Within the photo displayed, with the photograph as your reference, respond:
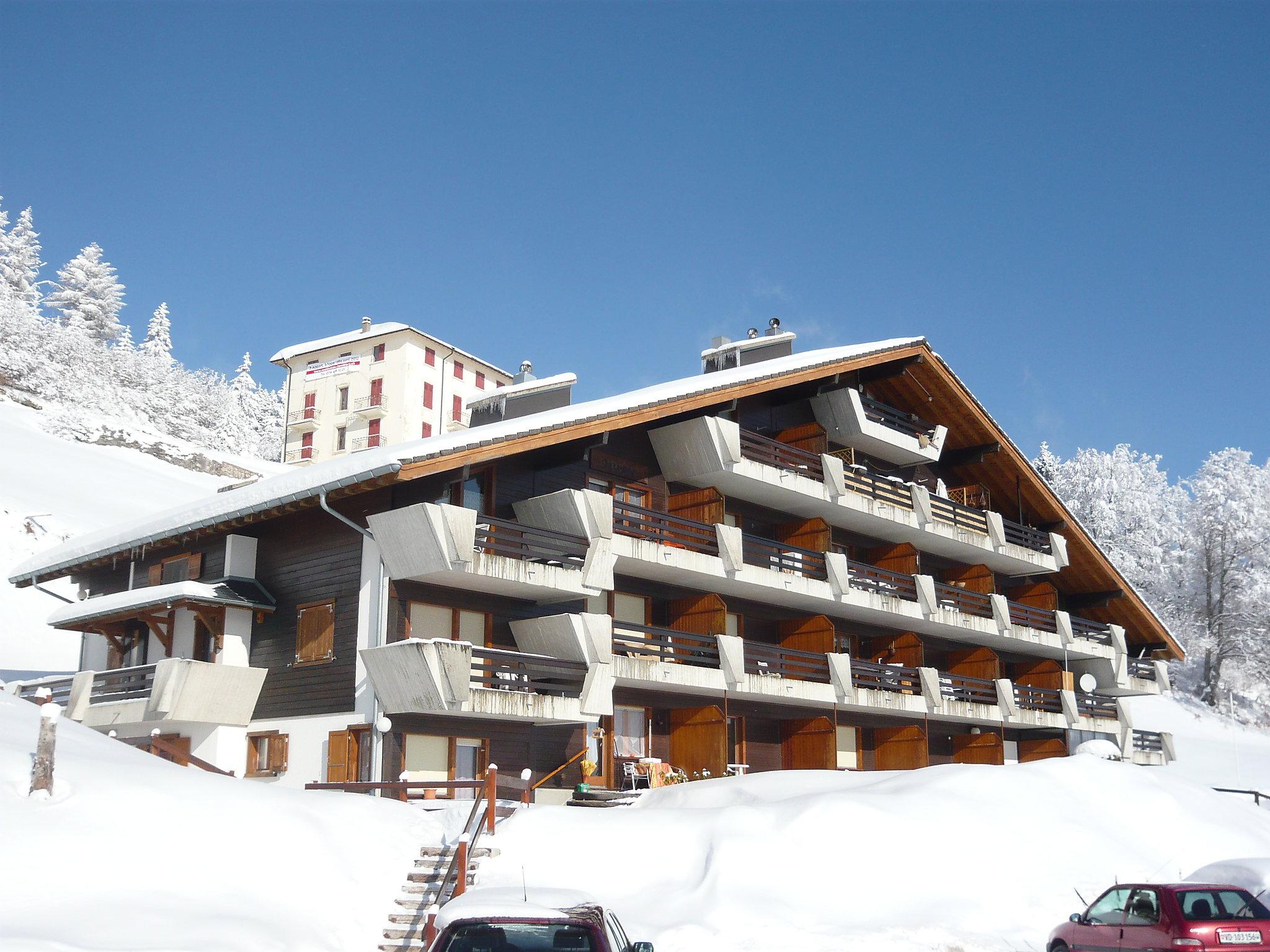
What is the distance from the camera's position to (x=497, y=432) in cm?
2559

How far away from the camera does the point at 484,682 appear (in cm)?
2503

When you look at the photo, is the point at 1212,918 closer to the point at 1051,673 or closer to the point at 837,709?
the point at 837,709

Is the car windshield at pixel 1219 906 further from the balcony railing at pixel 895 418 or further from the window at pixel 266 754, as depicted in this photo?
the balcony railing at pixel 895 418

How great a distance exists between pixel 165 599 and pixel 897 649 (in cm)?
2129

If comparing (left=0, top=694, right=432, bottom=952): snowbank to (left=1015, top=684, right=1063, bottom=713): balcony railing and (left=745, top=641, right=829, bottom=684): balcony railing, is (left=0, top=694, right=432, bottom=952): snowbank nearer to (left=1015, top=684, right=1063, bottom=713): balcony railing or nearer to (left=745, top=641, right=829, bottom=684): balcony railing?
(left=745, top=641, right=829, bottom=684): balcony railing

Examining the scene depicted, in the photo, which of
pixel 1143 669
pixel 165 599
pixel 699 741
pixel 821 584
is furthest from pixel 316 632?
pixel 1143 669

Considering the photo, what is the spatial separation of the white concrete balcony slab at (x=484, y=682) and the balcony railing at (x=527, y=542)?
2.11m

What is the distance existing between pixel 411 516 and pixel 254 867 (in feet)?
32.5

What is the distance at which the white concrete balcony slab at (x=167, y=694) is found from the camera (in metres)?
26.3

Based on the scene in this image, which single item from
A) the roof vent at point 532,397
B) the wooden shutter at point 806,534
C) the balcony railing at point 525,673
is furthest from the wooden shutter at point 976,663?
the balcony railing at point 525,673

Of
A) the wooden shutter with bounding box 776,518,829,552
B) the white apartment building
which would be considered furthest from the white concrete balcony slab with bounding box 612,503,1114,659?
the white apartment building

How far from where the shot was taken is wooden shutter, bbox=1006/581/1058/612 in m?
43.6

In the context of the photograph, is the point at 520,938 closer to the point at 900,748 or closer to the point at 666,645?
the point at 666,645

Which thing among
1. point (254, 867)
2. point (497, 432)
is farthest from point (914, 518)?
point (254, 867)
